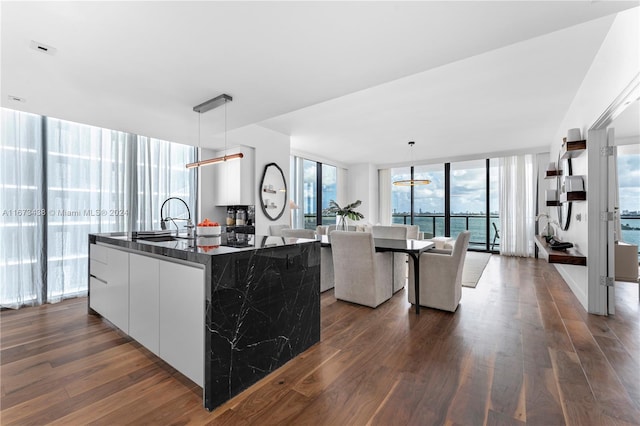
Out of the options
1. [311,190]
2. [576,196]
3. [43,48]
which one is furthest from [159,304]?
[311,190]

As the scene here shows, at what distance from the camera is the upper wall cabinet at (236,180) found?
469 cm

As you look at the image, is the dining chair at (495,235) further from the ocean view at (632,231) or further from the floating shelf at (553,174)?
the floating shelf at (553,174)

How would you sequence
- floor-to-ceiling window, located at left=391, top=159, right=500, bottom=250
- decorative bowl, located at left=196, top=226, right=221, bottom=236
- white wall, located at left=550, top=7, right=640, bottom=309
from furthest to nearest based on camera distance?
floor-to-ceiling window, located at left=391, top=159, right=500, bottom=250, decorative bowl, located at left=196, top=226, right=221, bottom=236, white wall, located at left=550, top=7, right=640, bottom=309

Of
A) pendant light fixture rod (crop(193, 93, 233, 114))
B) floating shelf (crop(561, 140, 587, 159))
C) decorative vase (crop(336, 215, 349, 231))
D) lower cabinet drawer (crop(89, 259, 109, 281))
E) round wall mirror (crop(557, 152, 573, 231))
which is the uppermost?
pendant light fixture rod (crop(193, 93, 233, 114))

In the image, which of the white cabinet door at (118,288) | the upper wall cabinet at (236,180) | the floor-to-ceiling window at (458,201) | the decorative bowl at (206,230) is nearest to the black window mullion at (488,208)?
the floor-to-ceiling window at (458,201)

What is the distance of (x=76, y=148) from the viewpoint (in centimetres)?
374

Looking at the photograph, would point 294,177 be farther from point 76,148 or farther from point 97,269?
point 97,269

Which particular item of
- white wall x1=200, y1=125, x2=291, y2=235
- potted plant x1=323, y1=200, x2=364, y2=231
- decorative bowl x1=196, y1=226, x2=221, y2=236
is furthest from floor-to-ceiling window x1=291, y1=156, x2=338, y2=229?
decorative bowl x1=196, y1=226, x2=221, y2=236

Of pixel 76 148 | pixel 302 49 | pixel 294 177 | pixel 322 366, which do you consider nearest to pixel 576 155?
pixel 302 49

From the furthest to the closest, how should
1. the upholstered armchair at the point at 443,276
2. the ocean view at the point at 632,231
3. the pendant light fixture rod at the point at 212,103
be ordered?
the ocean view at the point at 632,231 < the upholstered armchair at the point at 443,276 < the pendant light fixture rod at the point at 212,103

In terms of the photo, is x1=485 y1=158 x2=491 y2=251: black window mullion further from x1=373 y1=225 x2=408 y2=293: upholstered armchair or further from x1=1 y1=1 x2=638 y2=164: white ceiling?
x1=373 y1=225 x2=408 y2=293: upholstered armchair

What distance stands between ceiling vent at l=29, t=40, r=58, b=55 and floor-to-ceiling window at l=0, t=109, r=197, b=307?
191cm

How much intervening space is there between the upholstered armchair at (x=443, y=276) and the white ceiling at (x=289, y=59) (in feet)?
5.96

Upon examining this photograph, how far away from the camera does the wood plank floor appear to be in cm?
157
